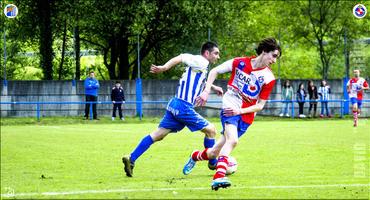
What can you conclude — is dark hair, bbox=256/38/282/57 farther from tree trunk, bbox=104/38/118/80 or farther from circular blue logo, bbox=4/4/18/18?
tree trunk, bbox=104/38/118/80

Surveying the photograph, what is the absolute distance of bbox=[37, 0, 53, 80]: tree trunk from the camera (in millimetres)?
32750

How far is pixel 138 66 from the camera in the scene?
32.8 m

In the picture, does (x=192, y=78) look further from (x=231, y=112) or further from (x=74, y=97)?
(x=74, y=97)

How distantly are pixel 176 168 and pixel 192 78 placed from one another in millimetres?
1950

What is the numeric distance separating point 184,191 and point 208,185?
81 centimetres

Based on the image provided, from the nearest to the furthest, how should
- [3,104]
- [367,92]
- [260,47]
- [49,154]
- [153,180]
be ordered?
1. [260,47]
2. [153,180]
3. [49,154]
4. [3,104]
5. [367,92]

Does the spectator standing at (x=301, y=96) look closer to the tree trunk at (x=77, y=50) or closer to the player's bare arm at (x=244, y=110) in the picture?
the tree trunk at (x=77, y=50)

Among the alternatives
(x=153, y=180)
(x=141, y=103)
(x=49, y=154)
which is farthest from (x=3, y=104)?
(x=153, y=180)

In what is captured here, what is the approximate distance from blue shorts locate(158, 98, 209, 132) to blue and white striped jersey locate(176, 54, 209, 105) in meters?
0.10

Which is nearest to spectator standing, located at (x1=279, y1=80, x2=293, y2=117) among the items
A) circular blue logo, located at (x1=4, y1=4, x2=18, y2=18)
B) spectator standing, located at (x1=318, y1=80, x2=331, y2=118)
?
spectator standing, located at (x1=318, y1=80, x2=331, y2=118)

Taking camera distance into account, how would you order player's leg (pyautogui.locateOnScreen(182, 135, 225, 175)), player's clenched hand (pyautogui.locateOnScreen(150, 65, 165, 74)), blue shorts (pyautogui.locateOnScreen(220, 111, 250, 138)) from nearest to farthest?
blue shorts (pyautogui.locateOnScreen(220, 111, 250, 138)) → player's leg (pyautogui.locateOnScreen(182, 135, 225, 175)) → player's clenched hand (pyautogui.locateOnScreen(150, 65, 165, 74))

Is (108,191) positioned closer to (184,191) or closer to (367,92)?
(184,191)

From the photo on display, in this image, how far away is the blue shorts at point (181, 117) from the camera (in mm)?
11180

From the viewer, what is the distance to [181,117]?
11188 mm
